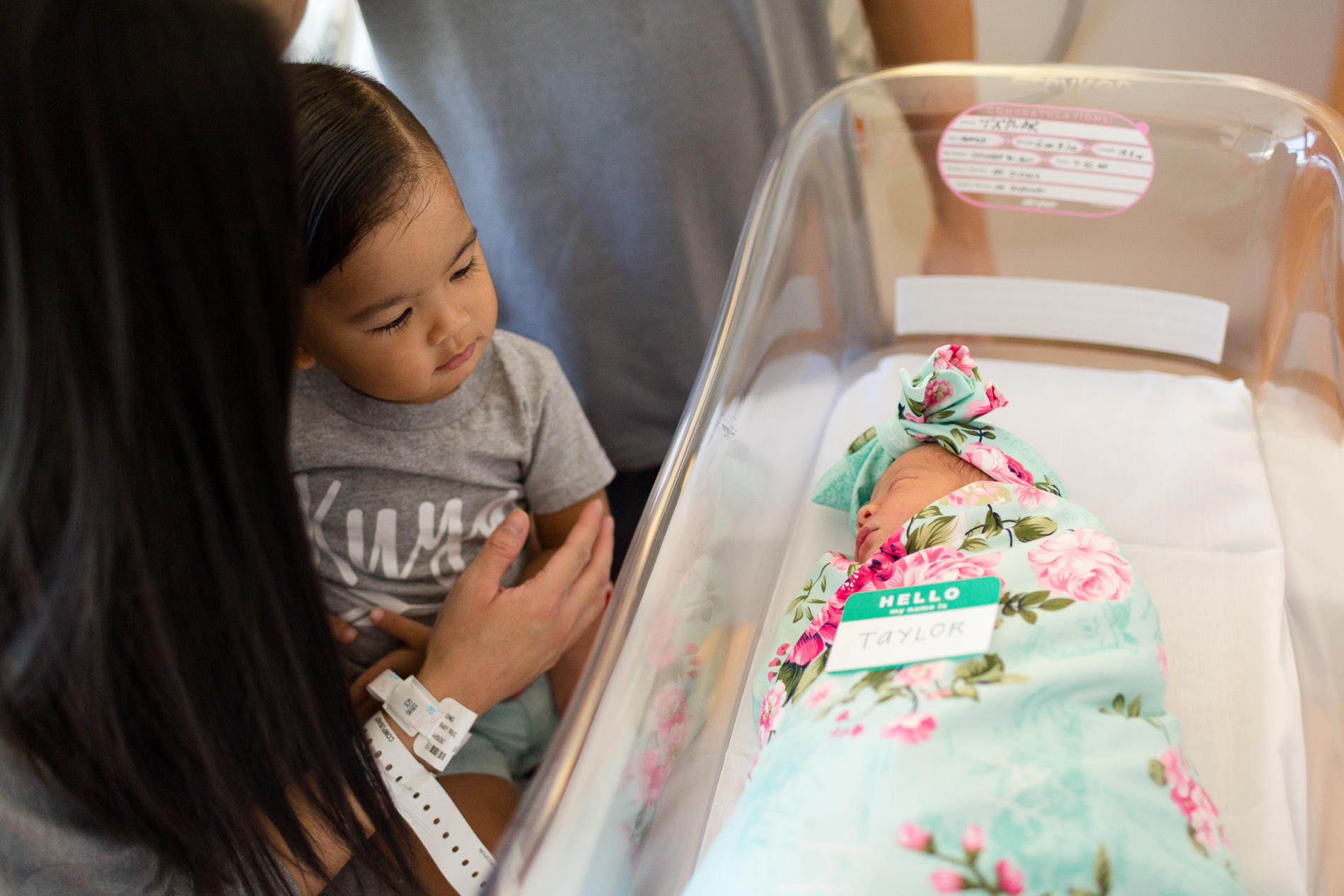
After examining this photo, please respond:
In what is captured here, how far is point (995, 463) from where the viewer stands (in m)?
0.83

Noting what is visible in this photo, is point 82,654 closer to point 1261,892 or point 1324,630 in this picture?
point 1261,892

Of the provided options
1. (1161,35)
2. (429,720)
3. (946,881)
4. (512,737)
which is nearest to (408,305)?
(429,720)

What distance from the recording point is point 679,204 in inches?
42.9

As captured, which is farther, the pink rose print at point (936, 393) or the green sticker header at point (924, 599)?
the pink rose print at point (936, 393)

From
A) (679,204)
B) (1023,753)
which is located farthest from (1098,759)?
(679,204)

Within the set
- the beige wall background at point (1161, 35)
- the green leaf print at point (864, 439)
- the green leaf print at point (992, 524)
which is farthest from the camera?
the beige wall background at point (1161, 35)

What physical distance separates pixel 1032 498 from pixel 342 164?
620 millimetres

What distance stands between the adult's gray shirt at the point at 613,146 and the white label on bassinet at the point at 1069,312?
0.27m

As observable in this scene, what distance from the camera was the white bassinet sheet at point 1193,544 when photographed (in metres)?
0.72

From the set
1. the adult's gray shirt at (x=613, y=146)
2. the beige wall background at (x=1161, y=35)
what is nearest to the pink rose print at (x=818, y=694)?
the adult's gray shirt at (x=613, y=146)

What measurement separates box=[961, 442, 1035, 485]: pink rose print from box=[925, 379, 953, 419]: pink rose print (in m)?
0.05

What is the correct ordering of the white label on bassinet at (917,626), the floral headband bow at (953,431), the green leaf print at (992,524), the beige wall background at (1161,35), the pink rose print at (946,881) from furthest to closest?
the beige wall background at (1161,35), the floral headband bow at (953,431), the green leaf print at (992,524), the white label on bassinet at (917,626), the pink rose print at (946,881)

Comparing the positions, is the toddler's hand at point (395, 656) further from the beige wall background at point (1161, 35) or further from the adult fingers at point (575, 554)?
the beige wall background at point (1161, 35)

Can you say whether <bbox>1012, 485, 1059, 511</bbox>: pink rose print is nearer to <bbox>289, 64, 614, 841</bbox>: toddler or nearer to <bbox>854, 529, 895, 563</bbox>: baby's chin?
<bbox>854, 529, 895, 563</bbox>: baby's chin
